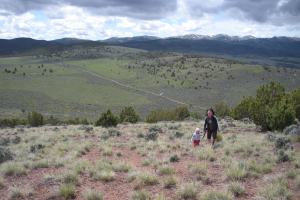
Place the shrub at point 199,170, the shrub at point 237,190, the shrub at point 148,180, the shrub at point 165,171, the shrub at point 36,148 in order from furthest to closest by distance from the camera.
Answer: the shrub at point 36,148 → the shrub at point 165,171 → the shrub at point 199,170 → the shrub at point 148,180 → the shrub at point 237,190

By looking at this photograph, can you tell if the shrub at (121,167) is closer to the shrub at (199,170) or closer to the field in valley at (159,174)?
the field in valley at (159,174)

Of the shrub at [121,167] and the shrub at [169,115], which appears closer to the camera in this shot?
the shrub at [121,167]

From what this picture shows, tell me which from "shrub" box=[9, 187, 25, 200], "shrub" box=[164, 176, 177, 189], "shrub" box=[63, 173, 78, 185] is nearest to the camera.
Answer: "shrub" box=[9, 187, 25, 200]

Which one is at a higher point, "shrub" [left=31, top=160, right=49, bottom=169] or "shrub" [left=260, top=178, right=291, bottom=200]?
"shrub" [left=260, top=178, right=291, bottom=200]

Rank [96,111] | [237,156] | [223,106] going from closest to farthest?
[237,156] → [223,106] → [96,111]

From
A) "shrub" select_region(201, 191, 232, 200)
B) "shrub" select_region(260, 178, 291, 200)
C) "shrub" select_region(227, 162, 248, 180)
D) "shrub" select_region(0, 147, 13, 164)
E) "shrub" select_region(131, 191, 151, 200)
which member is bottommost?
"shrub" select_region(0, 147, 13, 164)

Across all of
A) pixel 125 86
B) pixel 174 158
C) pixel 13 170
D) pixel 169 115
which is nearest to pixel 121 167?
pixel 174 158

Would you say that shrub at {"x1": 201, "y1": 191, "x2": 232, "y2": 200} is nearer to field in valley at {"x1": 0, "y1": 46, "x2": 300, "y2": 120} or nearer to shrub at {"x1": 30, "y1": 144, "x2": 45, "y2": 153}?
shrub at {"x1": 30, "y1": 144, "x2": 45, "y2": 153}

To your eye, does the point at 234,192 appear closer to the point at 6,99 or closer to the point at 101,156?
the point at 101,156

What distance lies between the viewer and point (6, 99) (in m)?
98.9

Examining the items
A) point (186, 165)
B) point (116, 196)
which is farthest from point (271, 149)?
point (116, 196)

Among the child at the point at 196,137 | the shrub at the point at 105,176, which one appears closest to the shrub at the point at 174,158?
the shrub at the point at 105,176

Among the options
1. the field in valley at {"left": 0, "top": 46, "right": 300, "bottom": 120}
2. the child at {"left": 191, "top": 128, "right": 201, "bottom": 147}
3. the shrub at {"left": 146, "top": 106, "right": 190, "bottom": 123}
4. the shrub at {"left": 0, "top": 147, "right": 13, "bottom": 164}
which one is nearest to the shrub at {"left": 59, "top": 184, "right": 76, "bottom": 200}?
the shrub at {"left": 0, "top": 147, "right": 13, "bottom": 164}

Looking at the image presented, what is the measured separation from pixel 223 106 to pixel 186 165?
58924 mm
